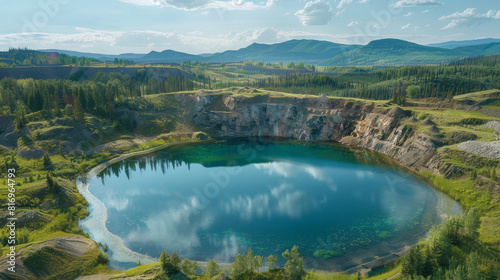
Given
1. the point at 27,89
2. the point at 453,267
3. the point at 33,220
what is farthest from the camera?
the point at 27,89

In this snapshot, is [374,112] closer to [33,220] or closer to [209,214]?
[209,214]

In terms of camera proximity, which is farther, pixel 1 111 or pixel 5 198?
pixel 1 111

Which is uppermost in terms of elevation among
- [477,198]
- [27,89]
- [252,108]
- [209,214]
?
[27,89]

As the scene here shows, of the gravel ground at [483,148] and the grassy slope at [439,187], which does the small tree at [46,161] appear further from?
the gravel ground at [483,148]

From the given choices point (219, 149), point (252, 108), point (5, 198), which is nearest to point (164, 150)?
point (219, 149)

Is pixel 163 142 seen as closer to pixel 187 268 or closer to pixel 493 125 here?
pixel 187 268

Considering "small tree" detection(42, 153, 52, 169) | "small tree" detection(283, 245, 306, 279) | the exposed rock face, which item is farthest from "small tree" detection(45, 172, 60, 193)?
the exposed rock face

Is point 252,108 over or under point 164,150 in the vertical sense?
over
